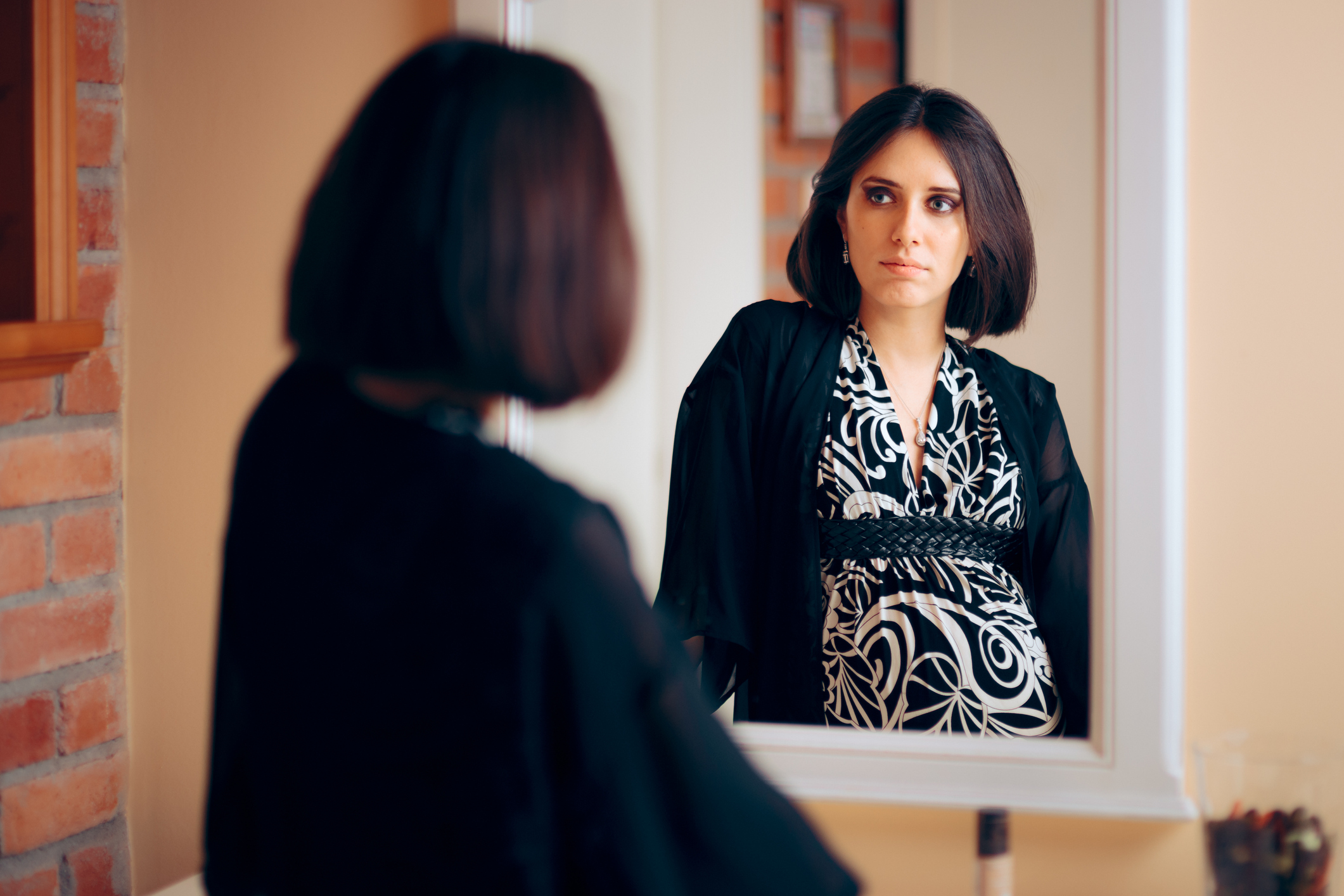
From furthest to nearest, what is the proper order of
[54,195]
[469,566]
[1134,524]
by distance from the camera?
[54,195] < [1134,524] < [469,566]

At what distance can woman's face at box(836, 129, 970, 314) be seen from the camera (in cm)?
85

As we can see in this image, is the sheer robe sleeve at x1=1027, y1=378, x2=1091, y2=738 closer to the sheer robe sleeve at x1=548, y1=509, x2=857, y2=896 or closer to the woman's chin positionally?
the woman's chin

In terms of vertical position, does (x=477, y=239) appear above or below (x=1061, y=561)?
above

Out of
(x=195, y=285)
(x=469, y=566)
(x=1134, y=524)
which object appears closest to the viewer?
(x=469, y=566)

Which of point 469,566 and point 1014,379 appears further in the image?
point 1014,379

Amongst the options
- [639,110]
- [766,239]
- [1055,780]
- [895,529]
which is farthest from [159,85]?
[1055,780]

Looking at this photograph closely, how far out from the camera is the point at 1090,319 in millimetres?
836

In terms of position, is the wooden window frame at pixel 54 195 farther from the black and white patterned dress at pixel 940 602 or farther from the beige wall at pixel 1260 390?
the beige wall at pixel 1260 390

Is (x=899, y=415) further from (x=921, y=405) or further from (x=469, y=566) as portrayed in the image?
(x=469, y=566)

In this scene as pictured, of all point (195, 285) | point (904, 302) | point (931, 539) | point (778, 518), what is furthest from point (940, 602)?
point (195, 285)

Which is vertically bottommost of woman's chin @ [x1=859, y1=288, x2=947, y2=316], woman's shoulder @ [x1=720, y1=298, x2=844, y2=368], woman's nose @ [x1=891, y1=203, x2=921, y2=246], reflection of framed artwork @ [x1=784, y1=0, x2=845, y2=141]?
woman's shoulder @ [x1=720, y1=298, x2=844, y2=368]

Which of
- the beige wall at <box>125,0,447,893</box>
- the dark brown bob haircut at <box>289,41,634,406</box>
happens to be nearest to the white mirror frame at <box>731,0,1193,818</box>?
the dark brown bob haircut at <box>289,41,634,406</box>

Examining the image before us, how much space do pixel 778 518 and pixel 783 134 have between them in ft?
1.09

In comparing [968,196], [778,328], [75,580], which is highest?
[968,196]
